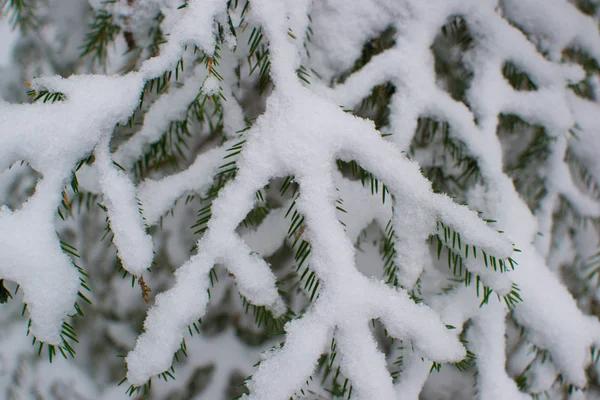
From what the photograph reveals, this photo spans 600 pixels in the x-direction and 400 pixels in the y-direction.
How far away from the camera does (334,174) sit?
2.54 feet

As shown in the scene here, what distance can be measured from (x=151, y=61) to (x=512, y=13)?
2.47 feet

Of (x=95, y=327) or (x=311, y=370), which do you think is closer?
(x=311, y=370)

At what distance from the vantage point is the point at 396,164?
589mm

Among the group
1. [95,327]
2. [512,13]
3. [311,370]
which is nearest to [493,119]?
[512,13]

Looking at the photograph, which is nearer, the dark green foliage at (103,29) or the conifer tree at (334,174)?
the conifer tree at (334,174)

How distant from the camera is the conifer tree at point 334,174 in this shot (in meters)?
0.55

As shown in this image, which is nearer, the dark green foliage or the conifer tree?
the conifer tree

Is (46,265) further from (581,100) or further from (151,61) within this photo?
(581,100)

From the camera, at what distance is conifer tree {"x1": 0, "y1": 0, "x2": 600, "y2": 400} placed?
1.80 feet

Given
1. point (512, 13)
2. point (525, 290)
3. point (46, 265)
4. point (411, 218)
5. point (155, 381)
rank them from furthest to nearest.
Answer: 1. point (155, 381)
2. point (512, 13)
3. point (525, 290)
4. point (411, 218)
5. point (46, 265)

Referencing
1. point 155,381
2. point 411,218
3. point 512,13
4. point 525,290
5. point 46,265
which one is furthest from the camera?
point 155,381

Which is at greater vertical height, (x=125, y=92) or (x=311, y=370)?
(x=125, y=92)

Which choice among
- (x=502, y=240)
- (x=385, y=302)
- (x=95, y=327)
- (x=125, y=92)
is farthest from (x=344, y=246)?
(x=95, y=327)

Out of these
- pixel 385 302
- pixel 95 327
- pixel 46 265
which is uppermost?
pixel 385 302
